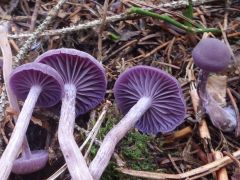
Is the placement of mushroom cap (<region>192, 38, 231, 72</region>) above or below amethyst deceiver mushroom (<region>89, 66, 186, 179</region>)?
above

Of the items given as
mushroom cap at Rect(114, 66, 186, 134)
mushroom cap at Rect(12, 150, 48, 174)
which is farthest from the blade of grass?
mushroom cap at Rect(12, 150, 48, 174)

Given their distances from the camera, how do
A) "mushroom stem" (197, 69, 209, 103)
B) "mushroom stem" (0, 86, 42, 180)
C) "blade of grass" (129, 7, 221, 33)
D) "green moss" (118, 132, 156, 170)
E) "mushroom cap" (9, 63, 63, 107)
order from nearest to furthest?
"mushroom stem" (0, 86, 42, 180), "mushroom cap" (9, 63, 63, 107), "green moss" (118, 132, 156, 170), "mushroom stem" (197, 69, 209, 103), "blade of grass" (129, 7, 221, 33)

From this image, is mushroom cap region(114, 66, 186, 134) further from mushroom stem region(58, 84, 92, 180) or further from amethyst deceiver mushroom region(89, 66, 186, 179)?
mushroom stem region(58, 84, 92, 180)

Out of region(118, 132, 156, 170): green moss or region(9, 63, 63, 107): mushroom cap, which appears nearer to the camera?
region(9, 63, 63, 107): mushroom cap

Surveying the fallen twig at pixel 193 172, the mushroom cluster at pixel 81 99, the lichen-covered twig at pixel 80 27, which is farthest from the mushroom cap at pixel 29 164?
the lichen-covered twig at pixel 80 27

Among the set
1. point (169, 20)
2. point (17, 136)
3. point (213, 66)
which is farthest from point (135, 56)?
point (17, 136)

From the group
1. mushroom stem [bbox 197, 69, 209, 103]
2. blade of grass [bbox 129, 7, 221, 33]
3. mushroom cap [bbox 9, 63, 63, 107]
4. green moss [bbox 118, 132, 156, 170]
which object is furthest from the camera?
blade of grass [bbox 129, 7, 221, 33]
